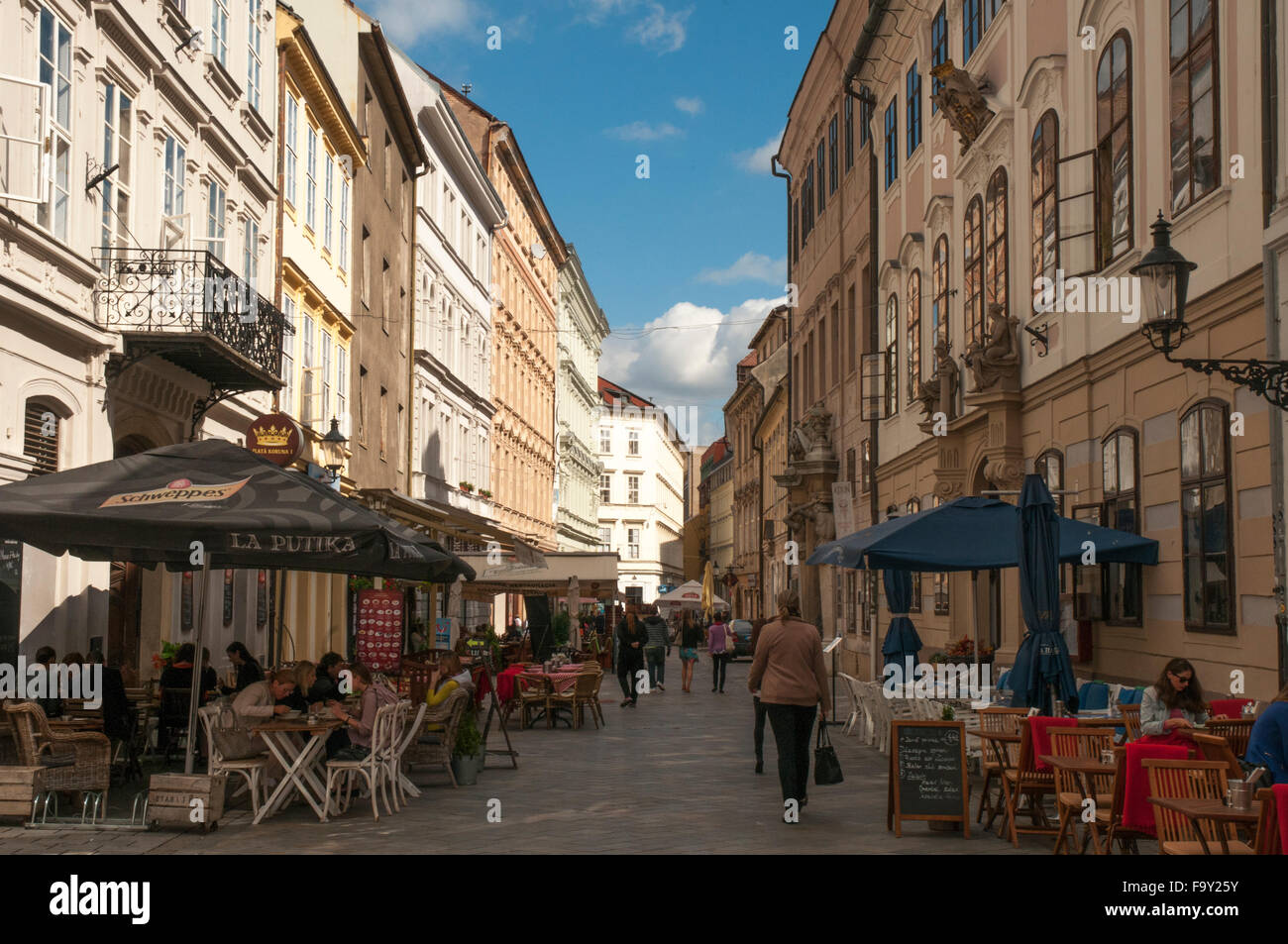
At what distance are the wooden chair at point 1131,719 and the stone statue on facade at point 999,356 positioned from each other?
7.73 meters

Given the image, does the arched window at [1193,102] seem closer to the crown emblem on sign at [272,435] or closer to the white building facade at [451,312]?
the crown emblem on sign at [272,435]

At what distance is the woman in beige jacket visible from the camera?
11.3 metres

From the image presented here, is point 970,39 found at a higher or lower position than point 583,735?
higher

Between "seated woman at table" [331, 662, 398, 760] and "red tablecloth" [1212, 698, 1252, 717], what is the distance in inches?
272

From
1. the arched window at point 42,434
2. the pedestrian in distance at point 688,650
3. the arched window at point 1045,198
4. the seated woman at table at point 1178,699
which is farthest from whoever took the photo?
the pedestrian in distance at point 688,650

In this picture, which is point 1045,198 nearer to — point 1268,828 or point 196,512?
point 196,512

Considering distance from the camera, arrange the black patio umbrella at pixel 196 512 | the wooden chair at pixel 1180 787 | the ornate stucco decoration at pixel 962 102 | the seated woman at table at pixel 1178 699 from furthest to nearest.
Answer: the ornate stucco decoration at pixel 962 102 < the black patio umbrella at pixel 196 512 < the seated woman at table at pixel 1178 699 < the wooden chair at pixel 1180 787

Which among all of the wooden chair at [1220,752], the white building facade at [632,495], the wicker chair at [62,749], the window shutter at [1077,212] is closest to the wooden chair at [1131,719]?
the wooden chair at [1220,752]

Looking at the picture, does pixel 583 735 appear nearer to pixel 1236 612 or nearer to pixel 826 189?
pixel 1236 612

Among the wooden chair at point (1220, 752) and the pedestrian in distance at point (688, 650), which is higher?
the wooden chair at point (1220, 752)

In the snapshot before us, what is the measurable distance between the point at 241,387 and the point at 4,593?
6.60 meters

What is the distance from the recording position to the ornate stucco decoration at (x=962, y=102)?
20969mm
